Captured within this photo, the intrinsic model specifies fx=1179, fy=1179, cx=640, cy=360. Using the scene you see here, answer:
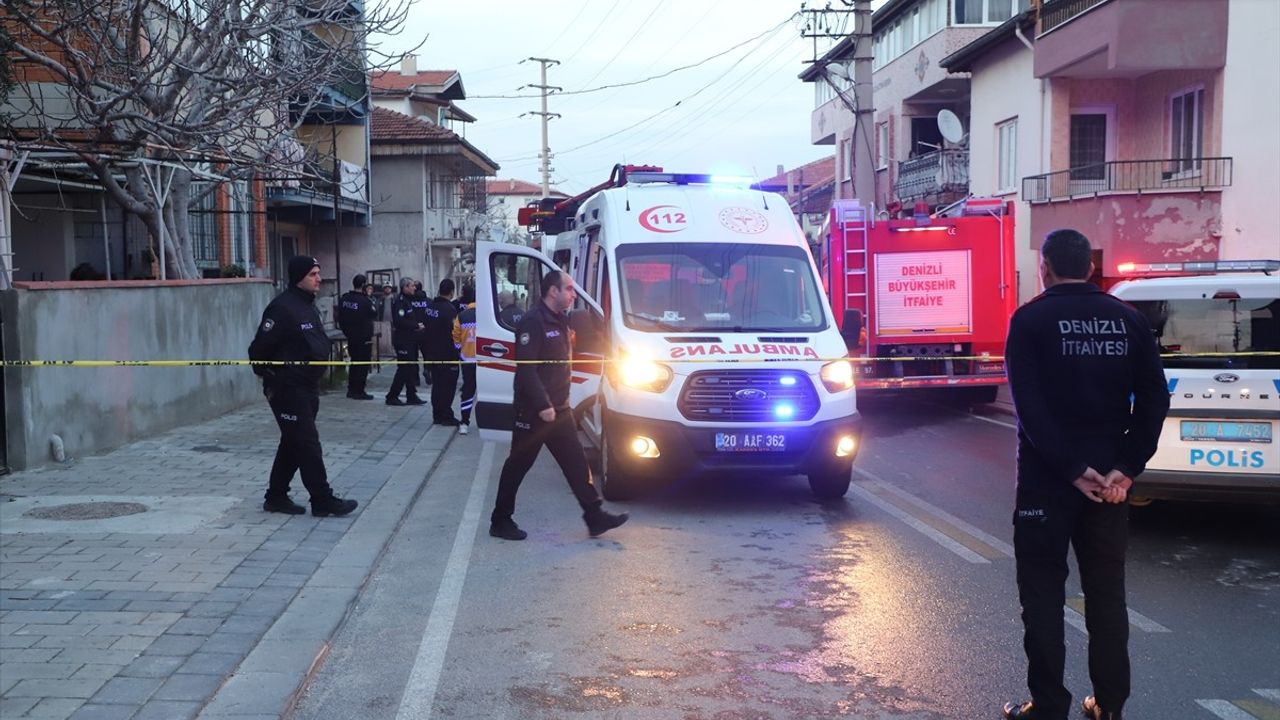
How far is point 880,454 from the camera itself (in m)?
12.9

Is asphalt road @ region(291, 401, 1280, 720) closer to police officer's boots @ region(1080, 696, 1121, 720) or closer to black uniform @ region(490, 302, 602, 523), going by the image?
police officer's boots @ region(1080, 696, 1121, 720)

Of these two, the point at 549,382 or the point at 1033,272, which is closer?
the point at 549,382

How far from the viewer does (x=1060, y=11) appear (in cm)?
2397

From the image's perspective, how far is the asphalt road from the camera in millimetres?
5285

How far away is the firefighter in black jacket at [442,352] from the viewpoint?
49.8 feet

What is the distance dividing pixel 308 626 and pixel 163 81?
1079cm

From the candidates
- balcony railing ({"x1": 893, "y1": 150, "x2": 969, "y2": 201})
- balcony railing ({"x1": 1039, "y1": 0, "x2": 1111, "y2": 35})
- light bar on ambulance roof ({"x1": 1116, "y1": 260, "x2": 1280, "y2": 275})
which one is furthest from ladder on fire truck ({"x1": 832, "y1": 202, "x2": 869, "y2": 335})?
balcony railing ({"x1": 893, "y1": 150, "x2": 969, "y2": 201})

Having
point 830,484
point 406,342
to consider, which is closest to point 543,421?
point 830,484

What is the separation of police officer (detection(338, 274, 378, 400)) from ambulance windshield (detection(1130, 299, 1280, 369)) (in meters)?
12.4

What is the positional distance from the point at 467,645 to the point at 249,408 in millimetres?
11215

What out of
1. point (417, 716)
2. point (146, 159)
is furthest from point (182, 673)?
point (146, 159)

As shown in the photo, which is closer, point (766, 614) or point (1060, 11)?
point (766, 614)

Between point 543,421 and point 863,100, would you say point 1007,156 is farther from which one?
point 543,421

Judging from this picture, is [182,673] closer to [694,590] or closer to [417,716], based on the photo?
[417,716]
